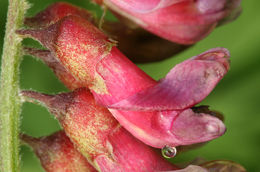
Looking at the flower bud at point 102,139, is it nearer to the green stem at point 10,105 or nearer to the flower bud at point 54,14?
the green stem at point 10,105

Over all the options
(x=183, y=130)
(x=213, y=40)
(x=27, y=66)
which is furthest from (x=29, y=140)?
(x=213, y=40)

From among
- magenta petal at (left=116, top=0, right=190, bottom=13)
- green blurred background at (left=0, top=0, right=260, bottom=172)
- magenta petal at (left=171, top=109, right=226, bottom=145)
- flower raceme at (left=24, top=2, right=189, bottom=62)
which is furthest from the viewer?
green blurred background at (left=0, top=0, right=260, bottom=172)

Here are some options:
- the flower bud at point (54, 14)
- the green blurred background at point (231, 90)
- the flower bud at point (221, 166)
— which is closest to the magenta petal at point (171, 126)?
the flower bud at point (221, 166)

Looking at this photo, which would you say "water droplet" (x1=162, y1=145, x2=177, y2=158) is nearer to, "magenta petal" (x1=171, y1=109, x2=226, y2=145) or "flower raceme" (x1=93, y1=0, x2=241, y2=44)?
"magenta petal" (x1=171, y1=109, x2=226, y2=145)

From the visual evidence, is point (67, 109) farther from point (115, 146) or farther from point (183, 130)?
point (183, 130)

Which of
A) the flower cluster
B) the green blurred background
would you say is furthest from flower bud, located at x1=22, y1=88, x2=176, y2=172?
the green blurred background

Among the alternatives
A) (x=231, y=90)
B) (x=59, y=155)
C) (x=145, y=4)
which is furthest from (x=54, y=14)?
(x=231, y=90)
